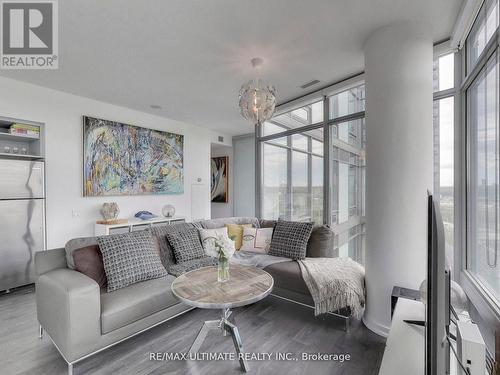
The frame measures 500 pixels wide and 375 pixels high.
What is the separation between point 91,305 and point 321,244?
241 centimetres

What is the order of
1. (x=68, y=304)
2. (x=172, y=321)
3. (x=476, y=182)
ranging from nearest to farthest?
1. (x=68, y=304)
2. (x=476, y=182)
3. (x=172, y=321)

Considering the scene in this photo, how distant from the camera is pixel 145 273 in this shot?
90.0 inches

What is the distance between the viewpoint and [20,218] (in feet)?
10.3

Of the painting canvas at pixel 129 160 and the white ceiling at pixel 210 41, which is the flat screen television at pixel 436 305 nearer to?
the white ceiling at pixel 210 41

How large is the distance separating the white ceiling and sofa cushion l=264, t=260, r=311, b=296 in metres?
2.36

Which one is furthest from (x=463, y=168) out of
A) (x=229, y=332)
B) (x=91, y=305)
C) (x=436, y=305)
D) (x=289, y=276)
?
(x=91, y=305)

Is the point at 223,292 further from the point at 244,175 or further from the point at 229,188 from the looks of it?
the point at 229,188

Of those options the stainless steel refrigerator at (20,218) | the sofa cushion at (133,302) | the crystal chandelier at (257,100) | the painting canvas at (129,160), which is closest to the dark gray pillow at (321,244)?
the crystal chandelier at (257,100)

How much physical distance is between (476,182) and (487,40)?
3.75 feet

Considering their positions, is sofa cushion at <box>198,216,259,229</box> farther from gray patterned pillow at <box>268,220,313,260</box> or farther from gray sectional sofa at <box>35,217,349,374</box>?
gray sectional sofa at <box>35,217,349,374</box>

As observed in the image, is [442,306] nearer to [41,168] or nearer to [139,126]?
[41,168]

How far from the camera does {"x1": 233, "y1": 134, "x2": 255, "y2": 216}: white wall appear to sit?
20.7 feet

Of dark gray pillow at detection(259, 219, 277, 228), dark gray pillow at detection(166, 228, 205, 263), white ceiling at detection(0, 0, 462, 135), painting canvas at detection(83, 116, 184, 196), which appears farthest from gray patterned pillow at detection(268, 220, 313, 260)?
painting canvas at detection(83, 116, 184, 196)

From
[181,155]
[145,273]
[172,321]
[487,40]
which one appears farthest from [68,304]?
[181,155]
